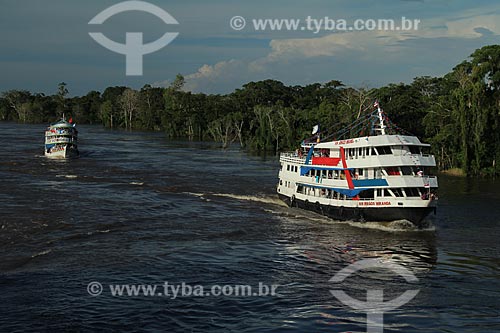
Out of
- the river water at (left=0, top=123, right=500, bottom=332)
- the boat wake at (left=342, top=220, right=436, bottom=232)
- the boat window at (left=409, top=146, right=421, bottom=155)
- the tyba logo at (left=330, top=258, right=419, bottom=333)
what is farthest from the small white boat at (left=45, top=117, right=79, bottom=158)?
the tyba logo at (left=330, top=258, right=419, bottom=333)

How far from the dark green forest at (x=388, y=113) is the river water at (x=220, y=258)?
11.4 metres

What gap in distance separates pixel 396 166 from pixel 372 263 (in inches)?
395

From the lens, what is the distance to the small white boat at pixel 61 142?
92625 millimetres

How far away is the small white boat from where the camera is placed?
304 feet

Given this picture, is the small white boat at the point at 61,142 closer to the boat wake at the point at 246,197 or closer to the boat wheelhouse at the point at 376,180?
the boat wake at the point at 246,197

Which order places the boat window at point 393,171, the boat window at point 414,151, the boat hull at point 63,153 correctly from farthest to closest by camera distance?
1. the boat hull at point 63,153
2. the boat window at point 414,151
3. the boat window at point 393,171

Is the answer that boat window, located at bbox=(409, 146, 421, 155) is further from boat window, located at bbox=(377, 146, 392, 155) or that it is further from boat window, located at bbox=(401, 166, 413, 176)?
boat window, located at bbox=(377, 146, 392, 155)

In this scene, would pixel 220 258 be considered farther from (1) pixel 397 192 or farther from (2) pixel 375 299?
(1) pixel 397 192

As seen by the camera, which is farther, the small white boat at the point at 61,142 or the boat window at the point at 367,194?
the small white boat at the point at 61,142

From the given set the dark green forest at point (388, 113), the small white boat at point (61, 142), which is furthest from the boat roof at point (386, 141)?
the small white boat at point (61, 142)

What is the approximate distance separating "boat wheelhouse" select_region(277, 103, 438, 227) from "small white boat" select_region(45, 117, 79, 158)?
56211mm

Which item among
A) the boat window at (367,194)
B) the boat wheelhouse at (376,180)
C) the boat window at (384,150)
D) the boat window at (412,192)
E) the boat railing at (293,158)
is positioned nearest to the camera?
the boat wheelhouse at (376,180)

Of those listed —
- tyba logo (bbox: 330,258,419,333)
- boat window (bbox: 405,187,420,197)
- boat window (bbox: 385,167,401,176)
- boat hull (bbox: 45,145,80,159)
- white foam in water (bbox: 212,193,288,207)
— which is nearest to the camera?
tyba logo (bbox: 330,258,419,333)

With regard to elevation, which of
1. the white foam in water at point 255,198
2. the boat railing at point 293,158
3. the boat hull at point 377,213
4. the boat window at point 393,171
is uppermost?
the boat railing at point 293,158
